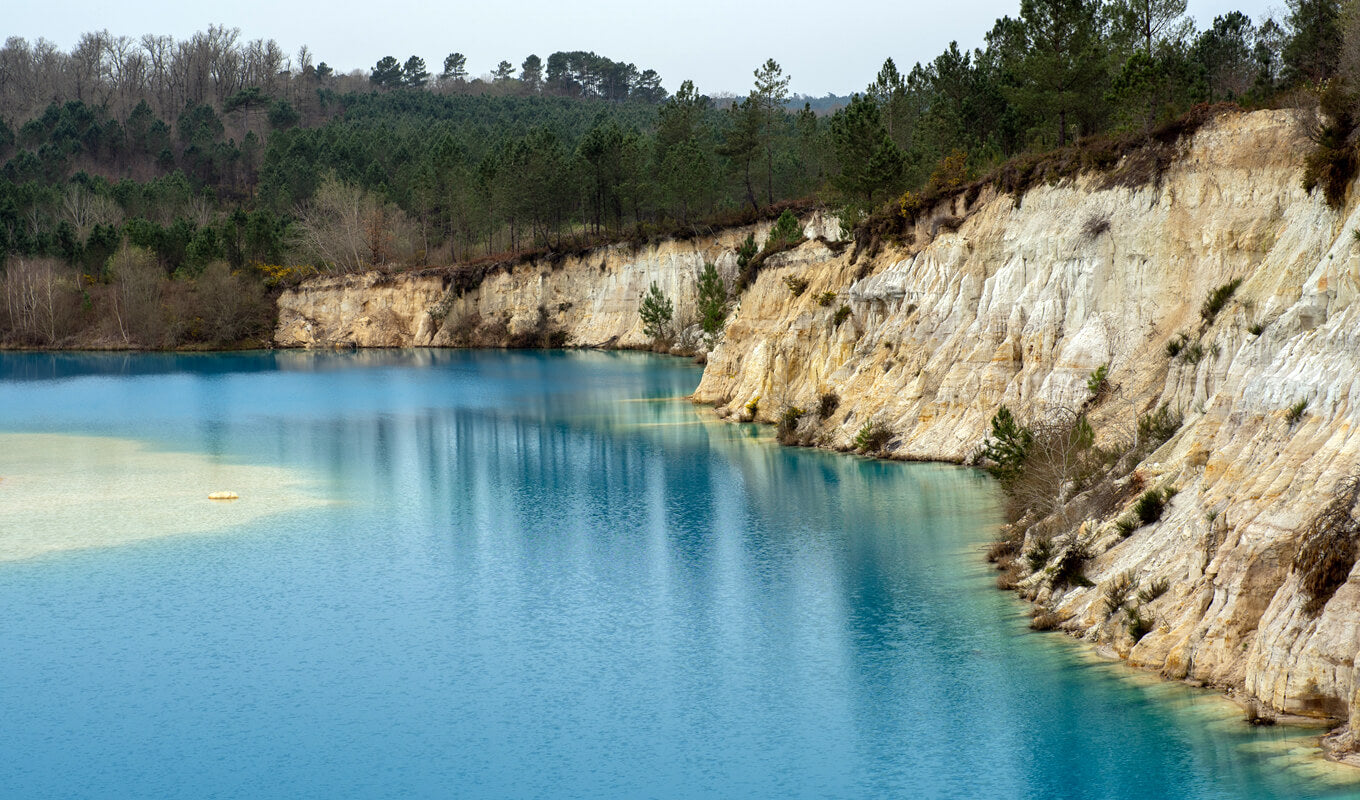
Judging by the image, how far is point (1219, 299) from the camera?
26078mm

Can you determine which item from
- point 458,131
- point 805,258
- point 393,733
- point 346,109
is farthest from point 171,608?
point 346,109

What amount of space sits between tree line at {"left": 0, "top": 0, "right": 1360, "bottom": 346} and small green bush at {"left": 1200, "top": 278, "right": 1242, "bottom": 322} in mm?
3073

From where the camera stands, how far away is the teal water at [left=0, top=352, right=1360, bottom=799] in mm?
16266

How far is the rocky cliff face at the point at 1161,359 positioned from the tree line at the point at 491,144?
8.56 ft

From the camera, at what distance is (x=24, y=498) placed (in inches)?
1417

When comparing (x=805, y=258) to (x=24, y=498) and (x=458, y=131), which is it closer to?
(x=24, y=498)

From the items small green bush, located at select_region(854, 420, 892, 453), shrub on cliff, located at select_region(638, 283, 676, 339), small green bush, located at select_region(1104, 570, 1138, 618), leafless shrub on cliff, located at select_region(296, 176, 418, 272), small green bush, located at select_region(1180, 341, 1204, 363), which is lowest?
small green bush, located at select_region(1104, 570, 1138, 618)

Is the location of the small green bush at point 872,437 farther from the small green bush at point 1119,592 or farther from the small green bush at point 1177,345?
the small green bush at point 1119,592

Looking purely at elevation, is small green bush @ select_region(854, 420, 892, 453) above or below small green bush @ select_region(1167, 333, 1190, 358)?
below

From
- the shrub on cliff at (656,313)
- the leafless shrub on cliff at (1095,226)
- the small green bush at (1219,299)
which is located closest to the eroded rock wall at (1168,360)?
the leafless shrub on cliff at (1095,226)

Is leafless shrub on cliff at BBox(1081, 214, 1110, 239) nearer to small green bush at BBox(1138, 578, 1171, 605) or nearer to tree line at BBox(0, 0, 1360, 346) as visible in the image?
tree line at BBox(0, 0, 1360, 346)

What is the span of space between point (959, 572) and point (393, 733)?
12.3m

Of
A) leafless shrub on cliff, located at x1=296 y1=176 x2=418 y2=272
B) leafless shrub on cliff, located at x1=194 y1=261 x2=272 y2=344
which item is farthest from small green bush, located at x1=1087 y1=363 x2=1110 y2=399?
leafless shrub on cliff, located at x1=296 y1=176 x2=418 y2=272

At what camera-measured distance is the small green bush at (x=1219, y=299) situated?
2589cm
